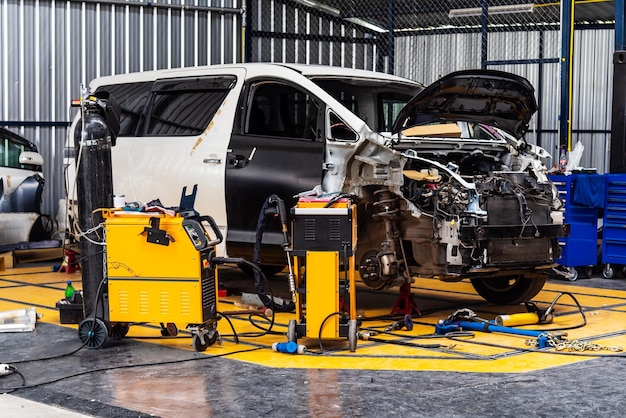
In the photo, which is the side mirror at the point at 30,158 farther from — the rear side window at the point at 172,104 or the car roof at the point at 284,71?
the car roof at the point at 284,71

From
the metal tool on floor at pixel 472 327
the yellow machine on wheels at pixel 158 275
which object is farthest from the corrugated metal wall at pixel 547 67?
the yellow machine on wheels at pixel 158 275

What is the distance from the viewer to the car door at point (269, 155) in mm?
8422

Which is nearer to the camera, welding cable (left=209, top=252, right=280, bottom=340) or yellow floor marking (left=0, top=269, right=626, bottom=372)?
yellow floor marking (left=0, top=269, right=626, bottom=372)

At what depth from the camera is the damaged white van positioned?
7844 mm

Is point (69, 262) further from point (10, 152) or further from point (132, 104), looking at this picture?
point (132, 104)

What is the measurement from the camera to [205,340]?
676cm

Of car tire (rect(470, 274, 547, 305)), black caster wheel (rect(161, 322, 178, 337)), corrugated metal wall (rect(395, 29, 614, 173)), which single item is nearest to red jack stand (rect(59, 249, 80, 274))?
black caster wheel (rect(161, 322, 178, 337))

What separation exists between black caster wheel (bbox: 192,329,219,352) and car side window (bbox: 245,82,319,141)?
7.82 feet

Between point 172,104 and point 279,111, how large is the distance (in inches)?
50.9

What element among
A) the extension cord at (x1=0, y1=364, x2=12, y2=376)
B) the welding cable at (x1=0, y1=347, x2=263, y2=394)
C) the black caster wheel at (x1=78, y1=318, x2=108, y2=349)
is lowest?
the welding cable at (x1=0, y1=347, x2=263, y2=394)

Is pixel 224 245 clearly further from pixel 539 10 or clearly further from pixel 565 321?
pixel 539 10

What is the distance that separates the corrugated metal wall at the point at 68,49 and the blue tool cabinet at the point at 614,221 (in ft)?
24.0

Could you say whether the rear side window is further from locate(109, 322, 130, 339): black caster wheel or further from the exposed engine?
locate(109, 322, 130, 339): black caster wheel

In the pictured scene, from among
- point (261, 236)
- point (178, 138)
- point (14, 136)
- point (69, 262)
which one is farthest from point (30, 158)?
point (261, 236)
